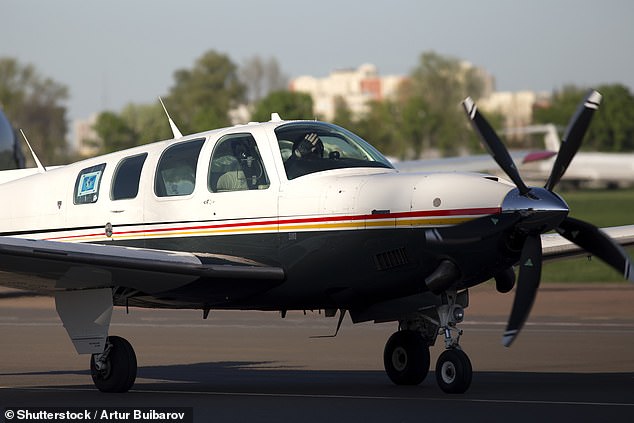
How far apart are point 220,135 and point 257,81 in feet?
576

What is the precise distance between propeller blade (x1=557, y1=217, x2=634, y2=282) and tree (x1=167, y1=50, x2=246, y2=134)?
494ft

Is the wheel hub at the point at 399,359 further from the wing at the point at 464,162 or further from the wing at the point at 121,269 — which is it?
the wing at the point at 464,162

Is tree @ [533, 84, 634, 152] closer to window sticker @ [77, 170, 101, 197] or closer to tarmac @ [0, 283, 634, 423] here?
tarmac @ [0, 283, 634, 423]

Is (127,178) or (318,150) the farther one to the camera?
(127,178)

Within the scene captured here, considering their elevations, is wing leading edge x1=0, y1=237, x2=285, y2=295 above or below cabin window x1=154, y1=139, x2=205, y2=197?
below

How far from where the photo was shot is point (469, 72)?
159 m

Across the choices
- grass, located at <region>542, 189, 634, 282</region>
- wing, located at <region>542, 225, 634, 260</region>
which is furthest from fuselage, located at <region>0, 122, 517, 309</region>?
grass, located at <region>542, 189, 634, 282</region>

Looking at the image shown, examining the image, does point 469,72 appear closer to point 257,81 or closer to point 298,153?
point 257,81

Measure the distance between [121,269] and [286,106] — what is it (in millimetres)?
126083

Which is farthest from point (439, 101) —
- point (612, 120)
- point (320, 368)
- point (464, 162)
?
point (320, 368)

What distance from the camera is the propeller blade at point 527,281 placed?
12383mm

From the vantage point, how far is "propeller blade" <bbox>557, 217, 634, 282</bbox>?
12.7 m

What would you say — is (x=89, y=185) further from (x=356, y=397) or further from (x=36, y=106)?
(x=36, y=106)

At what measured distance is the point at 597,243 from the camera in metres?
12.8
